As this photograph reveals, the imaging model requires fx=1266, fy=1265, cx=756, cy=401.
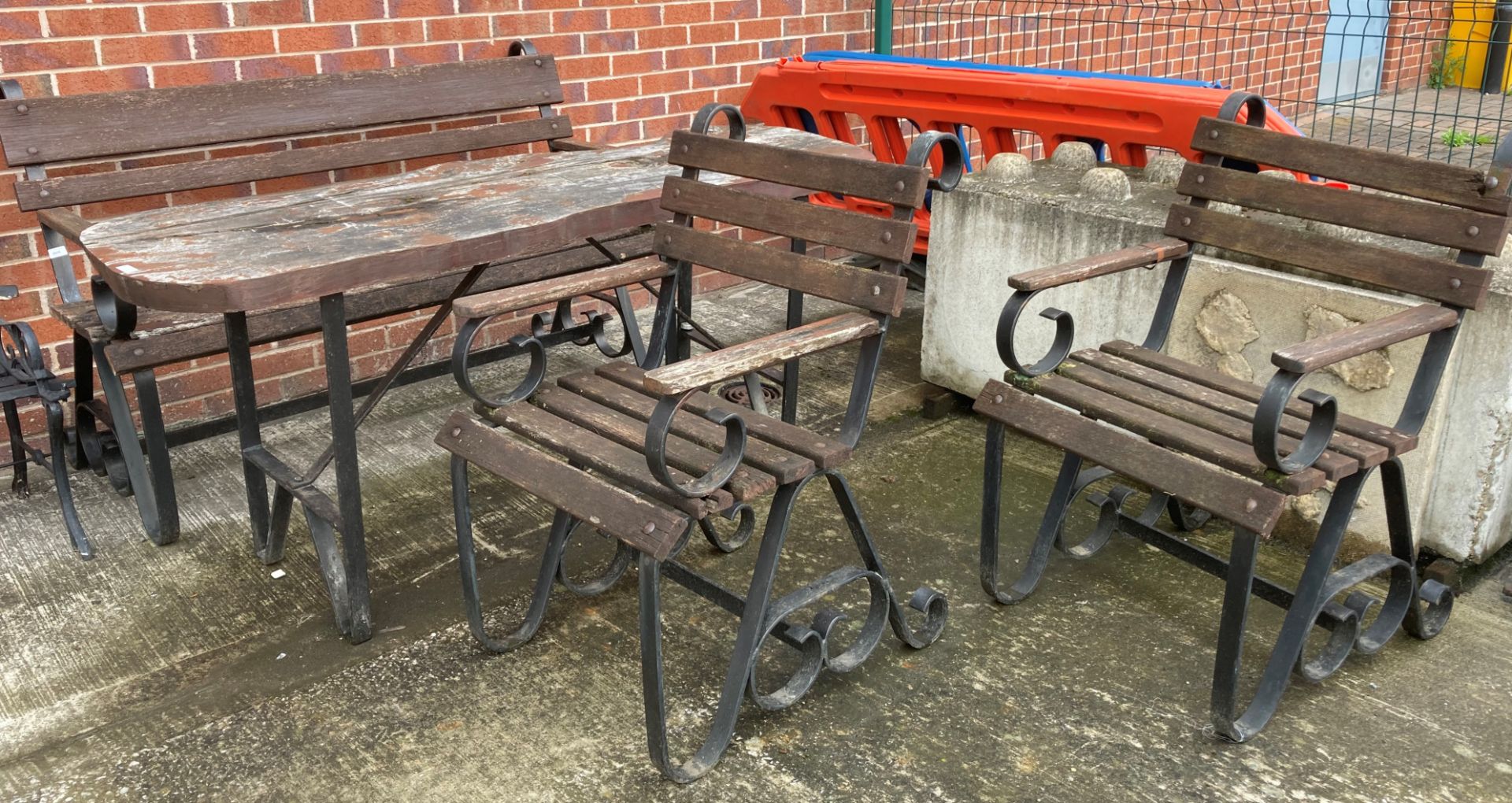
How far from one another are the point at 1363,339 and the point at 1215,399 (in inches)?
14.9

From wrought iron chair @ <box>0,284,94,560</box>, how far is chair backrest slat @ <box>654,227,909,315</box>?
1505mm

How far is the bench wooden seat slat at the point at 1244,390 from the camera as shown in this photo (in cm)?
237

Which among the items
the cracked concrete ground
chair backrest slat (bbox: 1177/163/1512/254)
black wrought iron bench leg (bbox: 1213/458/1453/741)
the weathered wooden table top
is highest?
chair backrest slat (bbox: 1177/163/1512/254)

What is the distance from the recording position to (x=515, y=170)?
131 inches

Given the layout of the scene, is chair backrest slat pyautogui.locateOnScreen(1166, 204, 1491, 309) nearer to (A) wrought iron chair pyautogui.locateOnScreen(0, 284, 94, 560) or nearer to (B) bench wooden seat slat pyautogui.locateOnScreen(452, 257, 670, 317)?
(B) bench wooden seat slat pyautogui.locateOnScreen(452, 257, 670, 317)

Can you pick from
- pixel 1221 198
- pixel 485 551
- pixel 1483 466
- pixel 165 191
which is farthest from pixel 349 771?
pixel 1483 466

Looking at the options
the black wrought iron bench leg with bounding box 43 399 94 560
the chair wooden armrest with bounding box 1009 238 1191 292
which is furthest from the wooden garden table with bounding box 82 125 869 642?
the chair wooden armrest with bounding box 1009 238 1191 292

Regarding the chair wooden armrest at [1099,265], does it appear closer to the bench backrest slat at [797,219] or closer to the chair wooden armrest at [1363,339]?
the bench backrest slat at [797,219]

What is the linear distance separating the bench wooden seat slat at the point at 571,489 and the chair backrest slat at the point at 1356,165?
154 cm

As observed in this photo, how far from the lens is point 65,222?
304 centimetres

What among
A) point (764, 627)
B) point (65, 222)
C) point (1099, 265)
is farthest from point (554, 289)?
point (65, 222)

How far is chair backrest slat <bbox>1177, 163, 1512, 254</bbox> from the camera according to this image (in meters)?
2.39

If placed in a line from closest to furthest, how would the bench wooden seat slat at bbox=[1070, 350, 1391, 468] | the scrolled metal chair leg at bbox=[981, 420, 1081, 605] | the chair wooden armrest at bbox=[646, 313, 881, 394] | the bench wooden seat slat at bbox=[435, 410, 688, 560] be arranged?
the chair wooden armrest at bbox=[646, 313, 881, 394]
the bench wooden seat slat at bbox=[435, 410, 688, 560]
the bench wooden seat slat at bbox=[1070, 350, 1391, 468]
the scrolled metal chair leg at bbox=[981, 420, 1081, 605]

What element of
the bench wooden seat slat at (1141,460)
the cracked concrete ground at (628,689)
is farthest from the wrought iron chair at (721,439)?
the bench wooden seat slat at (1141,460)
